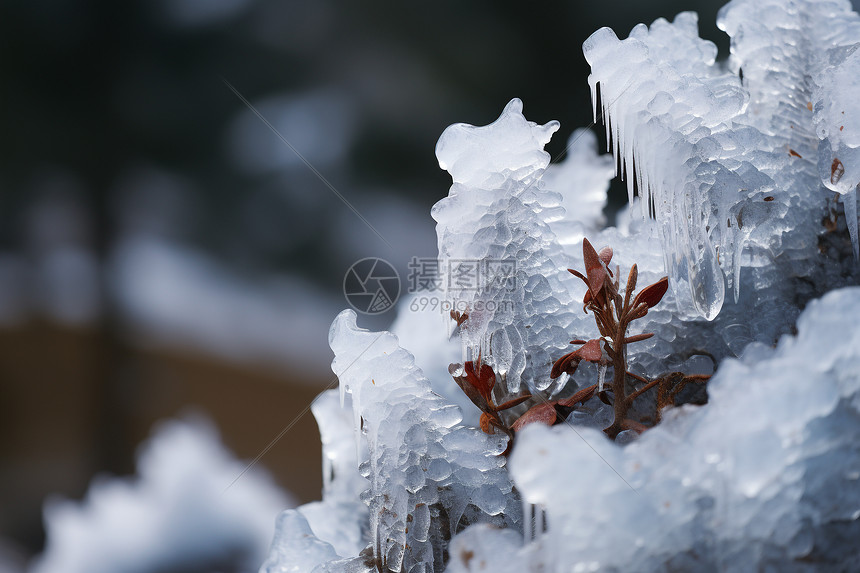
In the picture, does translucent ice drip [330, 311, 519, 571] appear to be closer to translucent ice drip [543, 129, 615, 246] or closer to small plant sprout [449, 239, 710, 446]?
small plant sprout [449, 239, 710, 446]

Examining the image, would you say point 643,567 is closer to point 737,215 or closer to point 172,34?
point 737,215

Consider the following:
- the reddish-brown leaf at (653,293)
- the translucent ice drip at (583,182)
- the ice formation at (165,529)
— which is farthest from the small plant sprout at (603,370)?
the ice formation at (165,529)

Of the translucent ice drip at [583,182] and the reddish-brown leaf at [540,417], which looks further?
the translucent ice drip at [583,182]

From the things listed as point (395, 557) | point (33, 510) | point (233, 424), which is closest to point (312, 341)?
point (233, 424)

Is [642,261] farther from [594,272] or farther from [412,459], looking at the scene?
[412,459]

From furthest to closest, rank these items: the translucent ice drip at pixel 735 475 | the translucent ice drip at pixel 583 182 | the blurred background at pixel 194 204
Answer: the blurred background at pixel 194 204 → the translucent ice drip at pixel 583 182 → the translucent ice drip at pixel 735 475

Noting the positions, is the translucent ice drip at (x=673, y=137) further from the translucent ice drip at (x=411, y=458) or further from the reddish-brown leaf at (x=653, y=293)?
the translucent ice drip at (x=411, y=458)

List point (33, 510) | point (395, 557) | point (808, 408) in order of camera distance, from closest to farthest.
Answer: point (808, 408)
point (395, 557)
point (33, 510)
